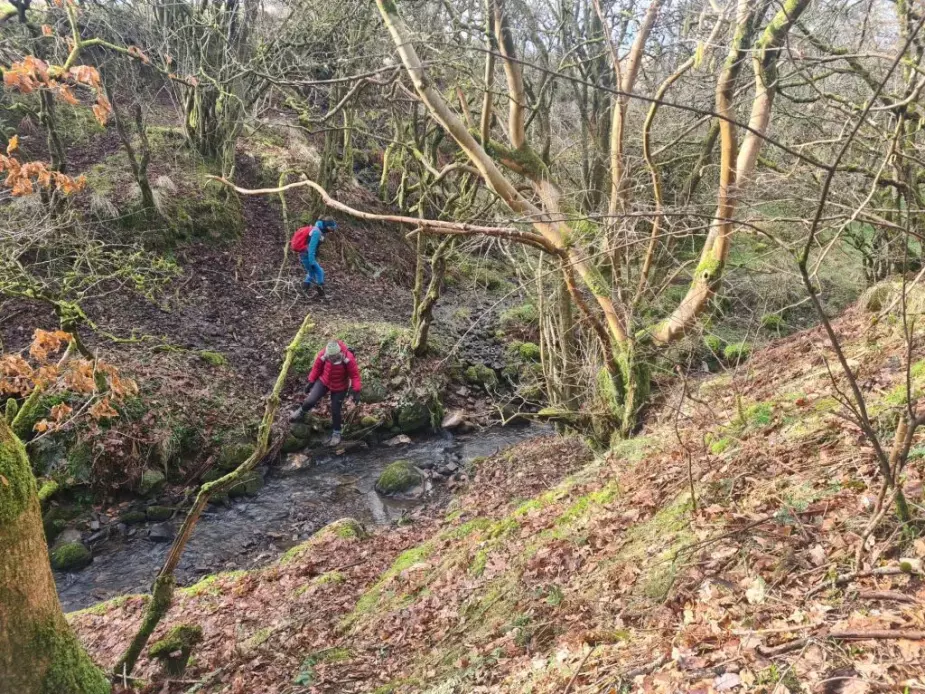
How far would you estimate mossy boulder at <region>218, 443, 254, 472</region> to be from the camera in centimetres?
909

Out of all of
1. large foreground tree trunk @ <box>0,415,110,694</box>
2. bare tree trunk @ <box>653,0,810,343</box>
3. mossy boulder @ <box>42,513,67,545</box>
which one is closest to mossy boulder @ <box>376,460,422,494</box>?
mossy boulder @ <box>42,513,67,545</box>

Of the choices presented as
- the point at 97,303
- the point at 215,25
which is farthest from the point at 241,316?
the point at 215,25

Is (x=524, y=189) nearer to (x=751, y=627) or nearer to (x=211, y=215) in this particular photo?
(x=751, y=627)

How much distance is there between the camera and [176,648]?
160 inches

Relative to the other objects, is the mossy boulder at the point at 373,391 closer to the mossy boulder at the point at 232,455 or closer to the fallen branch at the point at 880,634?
the mossy boulder at the point at 232,455

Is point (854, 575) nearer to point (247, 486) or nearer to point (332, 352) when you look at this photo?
point (247, 486)

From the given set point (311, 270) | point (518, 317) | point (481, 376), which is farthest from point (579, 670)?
point (518, 317)

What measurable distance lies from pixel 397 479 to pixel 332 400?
6.61ft

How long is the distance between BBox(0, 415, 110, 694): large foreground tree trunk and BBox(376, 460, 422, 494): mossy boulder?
6.02 meters

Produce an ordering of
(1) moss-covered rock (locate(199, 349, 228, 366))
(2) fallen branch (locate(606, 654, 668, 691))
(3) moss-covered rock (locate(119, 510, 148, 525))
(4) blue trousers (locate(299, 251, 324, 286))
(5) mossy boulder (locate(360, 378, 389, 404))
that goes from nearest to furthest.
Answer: (2) fallen branch (locate(606, 654, 668, 691))
(3) moss-covered rock (locate(119, 510, 148, 525))
(1) moss-covered rock (locate(199, 349, 228, 366))
(5) mossy boulder (locate(360, 378, 389, 404))
(4) blue trousers (locate(299, 251, 324, 286))

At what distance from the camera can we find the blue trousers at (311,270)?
12594 millimetres

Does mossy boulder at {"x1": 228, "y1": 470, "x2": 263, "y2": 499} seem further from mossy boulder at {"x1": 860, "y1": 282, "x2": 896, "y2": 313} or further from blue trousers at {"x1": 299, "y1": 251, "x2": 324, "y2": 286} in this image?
mossy boulder at {"x1": 860, "y1": 282, "x2": 896, "y2": 313}

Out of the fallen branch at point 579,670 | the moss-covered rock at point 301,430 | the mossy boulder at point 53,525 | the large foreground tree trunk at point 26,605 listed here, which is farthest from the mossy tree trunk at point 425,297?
the fallen branch at point 579,670

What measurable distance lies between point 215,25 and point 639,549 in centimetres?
1245
